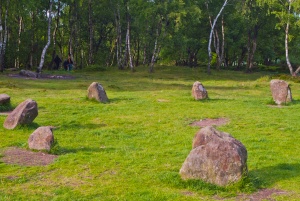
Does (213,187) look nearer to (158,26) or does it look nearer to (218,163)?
(218,163)

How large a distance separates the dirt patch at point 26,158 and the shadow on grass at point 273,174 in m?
6.09

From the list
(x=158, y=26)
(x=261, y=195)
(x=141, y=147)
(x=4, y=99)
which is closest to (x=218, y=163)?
(x=261, y=195)

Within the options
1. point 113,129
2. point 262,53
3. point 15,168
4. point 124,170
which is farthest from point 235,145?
point 262,53

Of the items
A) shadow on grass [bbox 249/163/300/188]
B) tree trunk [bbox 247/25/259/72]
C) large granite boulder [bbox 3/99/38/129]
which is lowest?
Result: shadow on grass [bbox 249/163/300/188]

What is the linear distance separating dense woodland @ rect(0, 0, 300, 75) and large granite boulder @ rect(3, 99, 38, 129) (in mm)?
27926

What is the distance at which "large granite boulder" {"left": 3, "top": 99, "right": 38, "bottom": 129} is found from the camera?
52.3 ft

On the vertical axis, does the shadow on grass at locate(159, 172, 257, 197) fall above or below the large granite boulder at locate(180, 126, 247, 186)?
below

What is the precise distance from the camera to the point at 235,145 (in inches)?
383

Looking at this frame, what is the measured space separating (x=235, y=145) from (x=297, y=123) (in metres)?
9.43

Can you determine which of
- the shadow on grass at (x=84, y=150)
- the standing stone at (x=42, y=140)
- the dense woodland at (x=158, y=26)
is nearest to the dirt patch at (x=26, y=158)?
the standing stone at (x=42, y=140)

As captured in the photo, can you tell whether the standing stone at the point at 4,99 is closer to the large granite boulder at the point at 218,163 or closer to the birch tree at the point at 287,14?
the large granite boulder at the point at 218,163

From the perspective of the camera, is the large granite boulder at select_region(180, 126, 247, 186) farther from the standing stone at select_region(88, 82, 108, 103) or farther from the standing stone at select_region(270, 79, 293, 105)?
the standing stone at select_region(270, 79, 293, 105)

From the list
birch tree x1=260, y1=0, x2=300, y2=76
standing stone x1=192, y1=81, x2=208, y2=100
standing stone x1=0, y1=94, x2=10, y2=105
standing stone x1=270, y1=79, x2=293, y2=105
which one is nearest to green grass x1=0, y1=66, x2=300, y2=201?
standing stone x1=192, y1=81, x2=208, y2=100

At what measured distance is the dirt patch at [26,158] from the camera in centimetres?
1172
